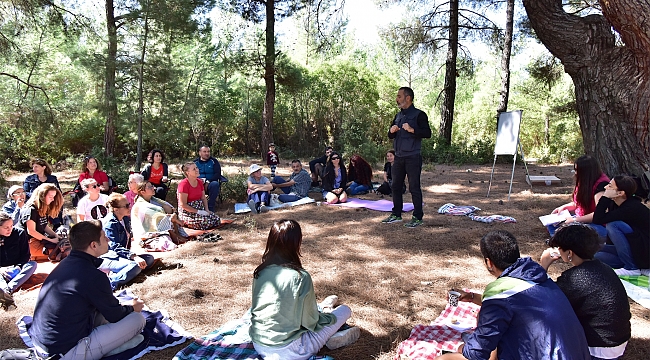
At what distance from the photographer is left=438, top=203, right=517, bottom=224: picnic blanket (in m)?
5.98

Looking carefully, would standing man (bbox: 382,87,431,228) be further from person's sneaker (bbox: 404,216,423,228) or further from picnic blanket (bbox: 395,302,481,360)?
picnic blanket (bbox: 395,302,481,360)

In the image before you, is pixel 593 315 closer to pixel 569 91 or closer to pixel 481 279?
pixel 481 279

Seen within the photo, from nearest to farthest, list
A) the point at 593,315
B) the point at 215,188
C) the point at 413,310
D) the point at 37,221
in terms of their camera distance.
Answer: the point at 593,315 < the point at 413,310 < the point at 37,221 < the point at 215,188

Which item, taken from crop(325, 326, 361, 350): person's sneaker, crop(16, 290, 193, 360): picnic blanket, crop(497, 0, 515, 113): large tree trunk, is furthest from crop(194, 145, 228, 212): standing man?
crop(497, 0, 515, 113): large tree trunk

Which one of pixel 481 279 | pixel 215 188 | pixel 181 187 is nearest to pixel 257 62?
pixel 215 188

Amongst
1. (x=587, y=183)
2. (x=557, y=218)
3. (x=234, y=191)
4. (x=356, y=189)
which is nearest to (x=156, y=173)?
(x=234, y=191)

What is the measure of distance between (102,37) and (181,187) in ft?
18.6

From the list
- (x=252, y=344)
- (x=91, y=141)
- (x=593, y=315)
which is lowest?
(x=252, y=344)

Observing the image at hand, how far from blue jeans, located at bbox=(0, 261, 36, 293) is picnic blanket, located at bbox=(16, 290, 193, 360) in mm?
921

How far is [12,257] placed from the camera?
4102mm

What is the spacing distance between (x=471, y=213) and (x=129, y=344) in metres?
5.01

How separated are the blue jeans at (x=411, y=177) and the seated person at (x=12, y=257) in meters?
4.07

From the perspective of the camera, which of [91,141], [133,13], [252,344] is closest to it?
[252,344]

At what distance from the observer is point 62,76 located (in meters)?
14.0
